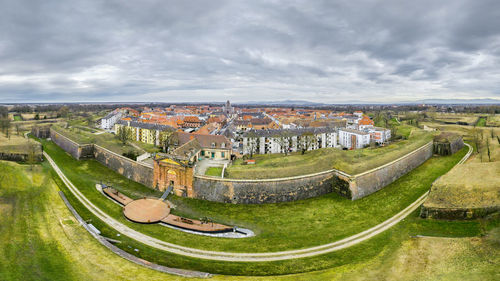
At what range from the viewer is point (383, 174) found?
35.0 meters

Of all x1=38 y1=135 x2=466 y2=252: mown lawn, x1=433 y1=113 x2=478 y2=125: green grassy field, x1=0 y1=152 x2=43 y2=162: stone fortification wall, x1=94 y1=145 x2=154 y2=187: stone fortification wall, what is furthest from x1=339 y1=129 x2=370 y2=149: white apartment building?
x1=0 y1=152 x2=43 y2=162: stone fortification wall

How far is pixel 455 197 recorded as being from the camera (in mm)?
25234

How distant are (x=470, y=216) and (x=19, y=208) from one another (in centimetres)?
4082

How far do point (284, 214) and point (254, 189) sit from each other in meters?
4.60

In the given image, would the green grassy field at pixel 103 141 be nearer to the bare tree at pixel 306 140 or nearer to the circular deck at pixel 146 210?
the circular deck at pixel 146 210

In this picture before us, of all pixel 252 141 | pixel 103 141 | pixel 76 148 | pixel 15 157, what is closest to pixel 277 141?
pixel 252 141

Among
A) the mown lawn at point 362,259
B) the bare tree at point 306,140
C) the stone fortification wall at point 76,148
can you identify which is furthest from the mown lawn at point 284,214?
the bare tree at point 306,140

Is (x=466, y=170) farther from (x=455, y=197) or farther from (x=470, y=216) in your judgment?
(x=470, y=216)

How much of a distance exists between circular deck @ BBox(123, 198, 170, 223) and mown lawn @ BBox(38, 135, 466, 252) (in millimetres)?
825

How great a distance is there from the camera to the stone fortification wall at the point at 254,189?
30.4m

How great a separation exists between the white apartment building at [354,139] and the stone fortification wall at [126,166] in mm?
48936

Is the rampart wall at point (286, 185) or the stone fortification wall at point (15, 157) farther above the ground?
the stone fortification wall at point (15, 157)

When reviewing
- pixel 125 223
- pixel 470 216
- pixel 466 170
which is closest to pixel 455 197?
pixel 470 216

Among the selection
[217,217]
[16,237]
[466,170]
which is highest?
[466,170]
